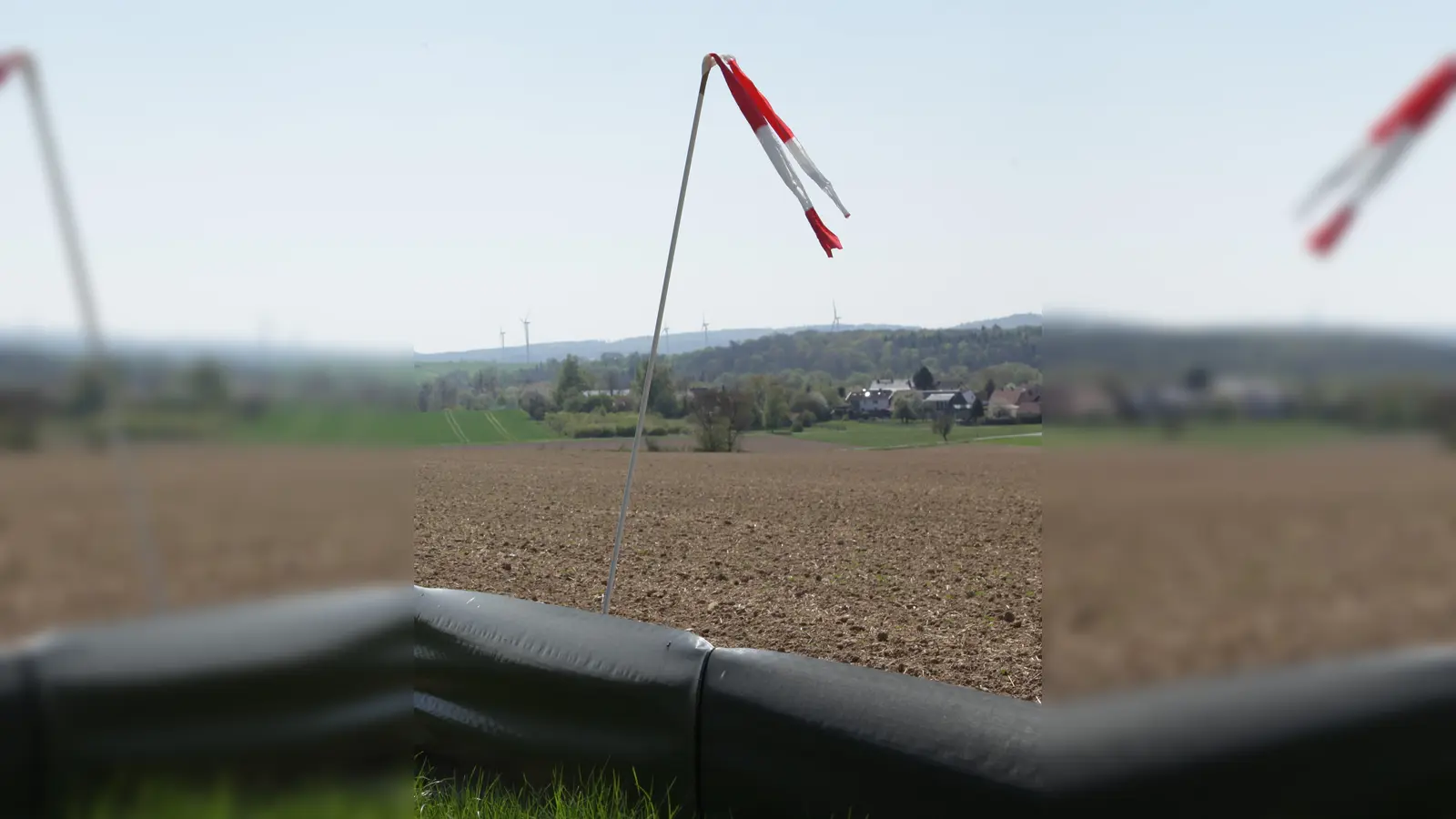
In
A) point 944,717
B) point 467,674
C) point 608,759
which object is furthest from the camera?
point 467,674

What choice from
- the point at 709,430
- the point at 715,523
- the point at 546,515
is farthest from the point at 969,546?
the point at 709,430

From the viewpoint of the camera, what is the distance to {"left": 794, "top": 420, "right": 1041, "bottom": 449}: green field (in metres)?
35.1

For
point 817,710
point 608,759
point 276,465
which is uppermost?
point 276,465

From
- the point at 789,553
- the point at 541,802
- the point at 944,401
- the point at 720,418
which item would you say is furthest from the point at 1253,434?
the point at 944,401

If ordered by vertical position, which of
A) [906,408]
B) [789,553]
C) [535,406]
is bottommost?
[906,408]

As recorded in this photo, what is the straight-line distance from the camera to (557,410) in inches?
A: 1364

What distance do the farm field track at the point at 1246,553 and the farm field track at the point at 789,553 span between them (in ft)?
18.1

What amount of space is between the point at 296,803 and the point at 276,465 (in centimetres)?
19

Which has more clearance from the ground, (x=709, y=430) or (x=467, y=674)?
(x=467, y=674)

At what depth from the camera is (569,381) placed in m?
36.6

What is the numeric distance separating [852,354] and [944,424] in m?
8.70

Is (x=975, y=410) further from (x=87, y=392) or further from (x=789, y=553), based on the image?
(x=87, y=392)

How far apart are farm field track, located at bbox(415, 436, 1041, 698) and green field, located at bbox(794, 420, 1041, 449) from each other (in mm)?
9715

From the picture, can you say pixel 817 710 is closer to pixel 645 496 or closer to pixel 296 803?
pixel 296 803
